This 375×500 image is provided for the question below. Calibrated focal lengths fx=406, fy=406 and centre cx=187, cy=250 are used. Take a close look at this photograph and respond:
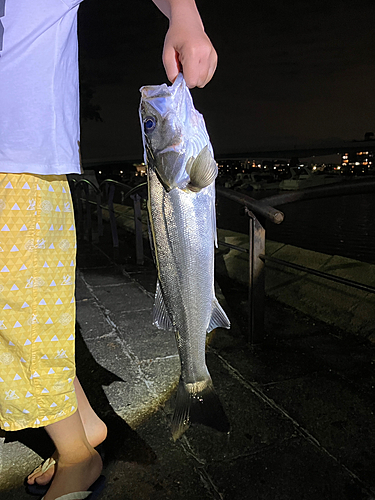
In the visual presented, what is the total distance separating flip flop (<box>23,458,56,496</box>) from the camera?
Result: 6.05 ft

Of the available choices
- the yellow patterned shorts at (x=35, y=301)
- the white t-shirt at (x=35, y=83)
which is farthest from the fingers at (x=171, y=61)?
the yellow patterned shorts at (x=35, y=301)

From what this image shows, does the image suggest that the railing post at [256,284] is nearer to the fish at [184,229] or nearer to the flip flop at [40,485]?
the fish at [184,229]

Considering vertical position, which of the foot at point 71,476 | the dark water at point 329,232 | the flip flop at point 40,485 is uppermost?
the foot at point 71,476

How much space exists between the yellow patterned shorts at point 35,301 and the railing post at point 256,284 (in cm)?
177

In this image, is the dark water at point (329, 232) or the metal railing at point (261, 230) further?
the dark water at point (329, 232)

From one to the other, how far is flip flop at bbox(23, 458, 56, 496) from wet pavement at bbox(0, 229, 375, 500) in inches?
2.2

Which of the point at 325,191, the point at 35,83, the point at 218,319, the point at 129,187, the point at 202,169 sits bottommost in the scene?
the point at 218,319

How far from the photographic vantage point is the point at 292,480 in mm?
1875

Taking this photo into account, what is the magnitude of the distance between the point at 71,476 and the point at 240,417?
1.00 metres

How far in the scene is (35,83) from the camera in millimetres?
1464

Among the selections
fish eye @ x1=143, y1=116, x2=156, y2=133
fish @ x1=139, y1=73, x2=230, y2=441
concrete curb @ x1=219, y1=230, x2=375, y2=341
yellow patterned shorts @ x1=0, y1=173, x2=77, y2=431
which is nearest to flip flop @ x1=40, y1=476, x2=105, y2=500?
yellow patterned shorts @ x1=0, y1=173, x2=77, y2=431

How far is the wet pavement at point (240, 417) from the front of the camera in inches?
73.7

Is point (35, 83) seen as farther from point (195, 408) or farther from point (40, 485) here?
point (40, 485)

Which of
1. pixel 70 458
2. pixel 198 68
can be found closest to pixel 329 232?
pixel 70 458
